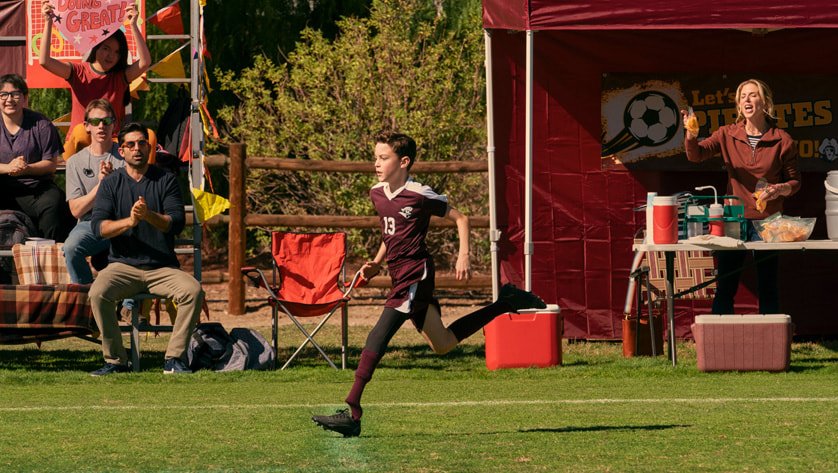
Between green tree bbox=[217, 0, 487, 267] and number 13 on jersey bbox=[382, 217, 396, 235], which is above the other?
green tree bbox=[217, 0, 487, 267]

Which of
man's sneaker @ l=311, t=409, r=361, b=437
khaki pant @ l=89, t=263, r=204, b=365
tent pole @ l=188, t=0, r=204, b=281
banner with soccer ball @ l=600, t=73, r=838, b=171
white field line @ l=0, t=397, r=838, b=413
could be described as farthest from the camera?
banner with soccer ball @ l=600, t=73, r=838, b=171

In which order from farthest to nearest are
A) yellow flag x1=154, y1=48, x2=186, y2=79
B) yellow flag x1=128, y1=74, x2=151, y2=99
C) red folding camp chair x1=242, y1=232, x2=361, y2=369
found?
1. yellow flag x1=154, y1=48, x2=186, y2=79
2. yellow flag x1=128, y1=74, x2=151, y2=99
3. red folding camp chair x1=242, y1=232, x2=361, y2=369

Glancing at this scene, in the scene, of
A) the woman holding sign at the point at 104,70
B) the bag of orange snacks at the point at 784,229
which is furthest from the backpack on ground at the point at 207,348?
the bag of orange snacks at the point at 784,229

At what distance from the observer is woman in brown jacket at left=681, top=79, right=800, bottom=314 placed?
9.91m

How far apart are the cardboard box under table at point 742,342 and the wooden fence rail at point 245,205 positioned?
5195 millimetres

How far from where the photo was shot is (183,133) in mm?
11289

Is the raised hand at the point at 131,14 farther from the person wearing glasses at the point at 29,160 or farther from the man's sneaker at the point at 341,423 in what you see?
the man's sneaker at the point at 341,423

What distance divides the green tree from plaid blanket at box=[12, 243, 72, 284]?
6606 millimetres

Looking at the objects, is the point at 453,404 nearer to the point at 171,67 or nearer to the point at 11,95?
the point at 11,95

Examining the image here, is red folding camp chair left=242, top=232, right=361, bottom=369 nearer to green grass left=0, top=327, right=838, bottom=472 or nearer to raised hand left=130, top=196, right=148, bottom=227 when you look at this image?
green grass left=0, top=327, right=838, bottom=472

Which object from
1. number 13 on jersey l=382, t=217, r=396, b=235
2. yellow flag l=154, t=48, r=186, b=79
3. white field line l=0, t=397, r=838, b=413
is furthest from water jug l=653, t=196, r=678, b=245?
yellow flag l=154, t=48, r=186, b=79

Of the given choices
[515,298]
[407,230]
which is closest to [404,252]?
[407,230]

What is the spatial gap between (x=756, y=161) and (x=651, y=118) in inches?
62.0

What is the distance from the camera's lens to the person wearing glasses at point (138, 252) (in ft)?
31.8
